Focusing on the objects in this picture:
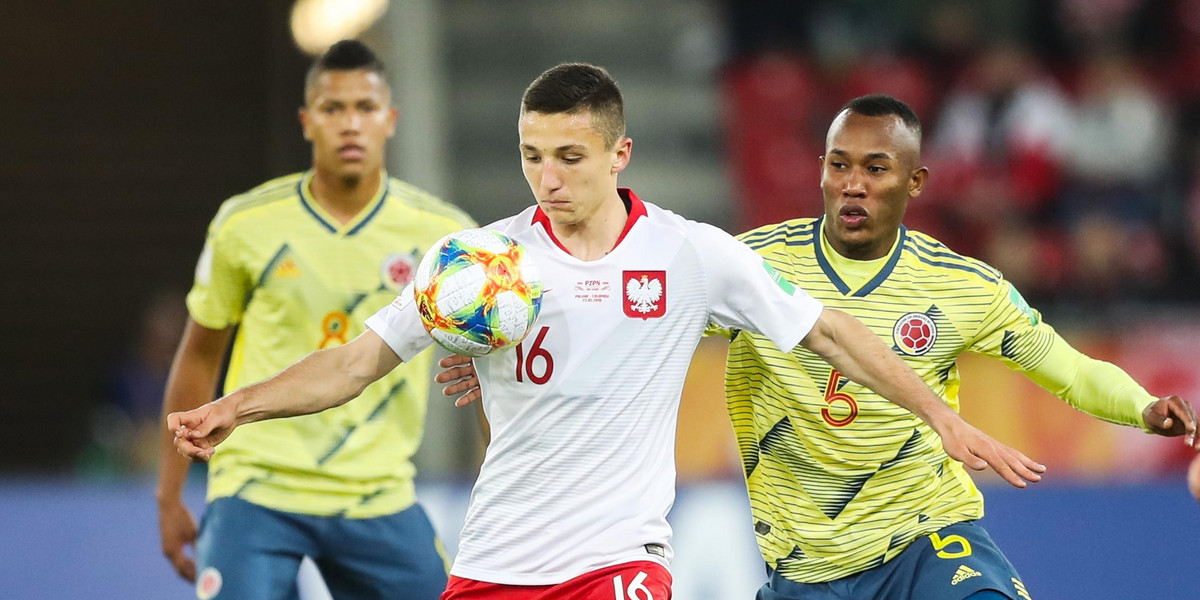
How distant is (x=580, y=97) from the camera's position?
159 inches

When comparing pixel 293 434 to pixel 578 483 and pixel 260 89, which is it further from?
pixel 260 89

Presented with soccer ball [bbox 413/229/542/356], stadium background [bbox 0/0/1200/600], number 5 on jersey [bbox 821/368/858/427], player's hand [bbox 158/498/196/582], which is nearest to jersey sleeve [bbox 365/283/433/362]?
soccer ball [bbox 413/229/542/356]

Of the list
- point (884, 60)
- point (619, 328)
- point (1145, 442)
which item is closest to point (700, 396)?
point (1145, 442)

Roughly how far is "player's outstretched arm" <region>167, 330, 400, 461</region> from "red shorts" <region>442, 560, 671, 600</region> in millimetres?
684

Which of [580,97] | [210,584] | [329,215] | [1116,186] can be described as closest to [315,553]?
[210,584]

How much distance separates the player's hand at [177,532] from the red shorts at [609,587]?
2.03 m

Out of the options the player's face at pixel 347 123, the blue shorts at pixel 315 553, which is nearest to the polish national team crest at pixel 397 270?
the player's face at pixel 347 123

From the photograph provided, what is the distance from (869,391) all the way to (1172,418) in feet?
2.95

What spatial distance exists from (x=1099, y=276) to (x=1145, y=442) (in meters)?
1.63

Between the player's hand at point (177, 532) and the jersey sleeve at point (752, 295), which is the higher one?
the jersey sleeve at point (752, 295)

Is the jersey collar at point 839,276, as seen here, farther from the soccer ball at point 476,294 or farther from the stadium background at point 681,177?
the stadium background at point 681,177

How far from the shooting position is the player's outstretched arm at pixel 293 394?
12.2 feet

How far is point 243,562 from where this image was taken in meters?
5.16

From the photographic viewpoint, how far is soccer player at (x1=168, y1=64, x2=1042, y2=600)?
13.1ft
